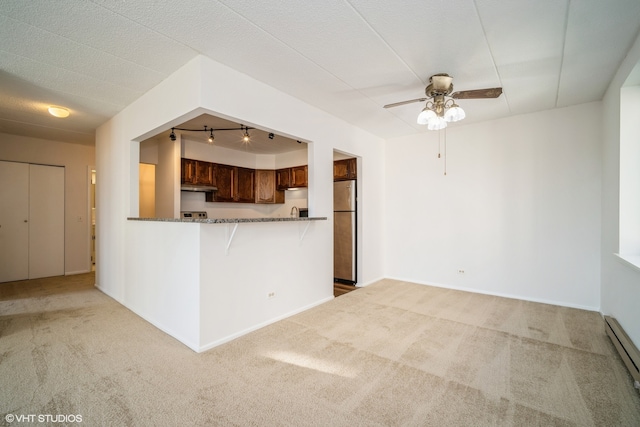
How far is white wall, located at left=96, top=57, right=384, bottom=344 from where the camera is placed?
8.54 feet

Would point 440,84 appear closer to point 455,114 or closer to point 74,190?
point 455,114

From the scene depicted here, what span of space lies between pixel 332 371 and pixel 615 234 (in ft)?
A: 10.2

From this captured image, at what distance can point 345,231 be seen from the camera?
4832 millimetres

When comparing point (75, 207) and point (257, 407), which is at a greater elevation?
point (75, 207)

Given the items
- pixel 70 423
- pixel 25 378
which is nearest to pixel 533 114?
pixel 70 423

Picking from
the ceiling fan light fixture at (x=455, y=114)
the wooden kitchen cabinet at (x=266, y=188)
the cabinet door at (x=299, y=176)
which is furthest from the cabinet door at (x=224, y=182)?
the ceiling fan light fixture at (x=455, y=114)

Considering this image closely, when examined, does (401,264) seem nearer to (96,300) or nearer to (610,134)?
(610,134)

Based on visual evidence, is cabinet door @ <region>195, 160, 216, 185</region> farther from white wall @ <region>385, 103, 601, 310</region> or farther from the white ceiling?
white wall @ <region>385, 103, 601, 310</region>

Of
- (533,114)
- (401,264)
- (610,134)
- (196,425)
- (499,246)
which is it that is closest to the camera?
(196,425)

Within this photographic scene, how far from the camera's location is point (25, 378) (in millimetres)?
2020

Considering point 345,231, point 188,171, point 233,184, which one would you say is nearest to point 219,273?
point 345,231

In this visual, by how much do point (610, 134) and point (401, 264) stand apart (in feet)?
10.4

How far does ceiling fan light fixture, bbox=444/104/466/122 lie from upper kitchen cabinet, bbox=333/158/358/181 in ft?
7.02

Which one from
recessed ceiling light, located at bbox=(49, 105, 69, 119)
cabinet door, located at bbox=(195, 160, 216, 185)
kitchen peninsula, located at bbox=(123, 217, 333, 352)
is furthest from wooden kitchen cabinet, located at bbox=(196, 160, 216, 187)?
recessed ceiling light, located at bbox=(49, 105, 69, 119)
